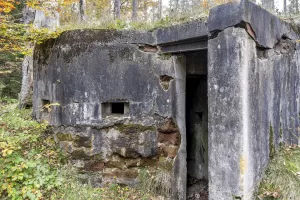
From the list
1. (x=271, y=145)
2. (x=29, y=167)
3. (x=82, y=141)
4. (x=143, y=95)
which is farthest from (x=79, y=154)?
(x=271, y=145)

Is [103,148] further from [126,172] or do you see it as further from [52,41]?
[52,41]

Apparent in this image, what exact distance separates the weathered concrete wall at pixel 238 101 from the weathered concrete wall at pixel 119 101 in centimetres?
105

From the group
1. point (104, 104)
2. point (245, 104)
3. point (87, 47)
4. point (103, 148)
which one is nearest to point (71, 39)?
point (87, 47)

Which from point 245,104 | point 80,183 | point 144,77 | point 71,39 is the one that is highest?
point 71,39

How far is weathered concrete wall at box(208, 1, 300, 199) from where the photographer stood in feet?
9.16

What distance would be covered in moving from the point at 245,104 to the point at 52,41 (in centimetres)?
342

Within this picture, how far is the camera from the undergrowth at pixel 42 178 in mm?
3684

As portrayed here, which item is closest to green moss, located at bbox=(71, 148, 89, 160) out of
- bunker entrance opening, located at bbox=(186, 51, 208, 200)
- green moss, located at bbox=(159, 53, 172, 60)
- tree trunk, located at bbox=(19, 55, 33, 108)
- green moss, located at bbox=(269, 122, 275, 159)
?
green moss, located at bbox=(159, 53, 172, 60)

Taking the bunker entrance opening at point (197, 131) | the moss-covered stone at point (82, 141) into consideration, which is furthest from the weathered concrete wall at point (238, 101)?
the moss-covered stone at point (82, 141)

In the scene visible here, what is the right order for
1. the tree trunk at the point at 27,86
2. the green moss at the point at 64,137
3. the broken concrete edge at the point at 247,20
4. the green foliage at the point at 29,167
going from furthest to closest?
the tree trunk at the point at 27,86
the green moss at the point at 64,137
the green foliage at the point at 29,167
the broken concrete edge at the point at 247,20

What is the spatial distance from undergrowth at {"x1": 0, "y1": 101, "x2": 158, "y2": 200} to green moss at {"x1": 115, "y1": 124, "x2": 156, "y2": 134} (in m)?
0.88

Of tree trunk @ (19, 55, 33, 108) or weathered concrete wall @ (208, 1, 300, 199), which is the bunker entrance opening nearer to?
weathered concrete wall @ (208, 1, 300, 199)

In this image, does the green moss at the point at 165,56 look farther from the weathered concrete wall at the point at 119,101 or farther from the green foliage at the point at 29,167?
the green foliage at the point at 29,167

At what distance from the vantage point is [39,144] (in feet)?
15.1
